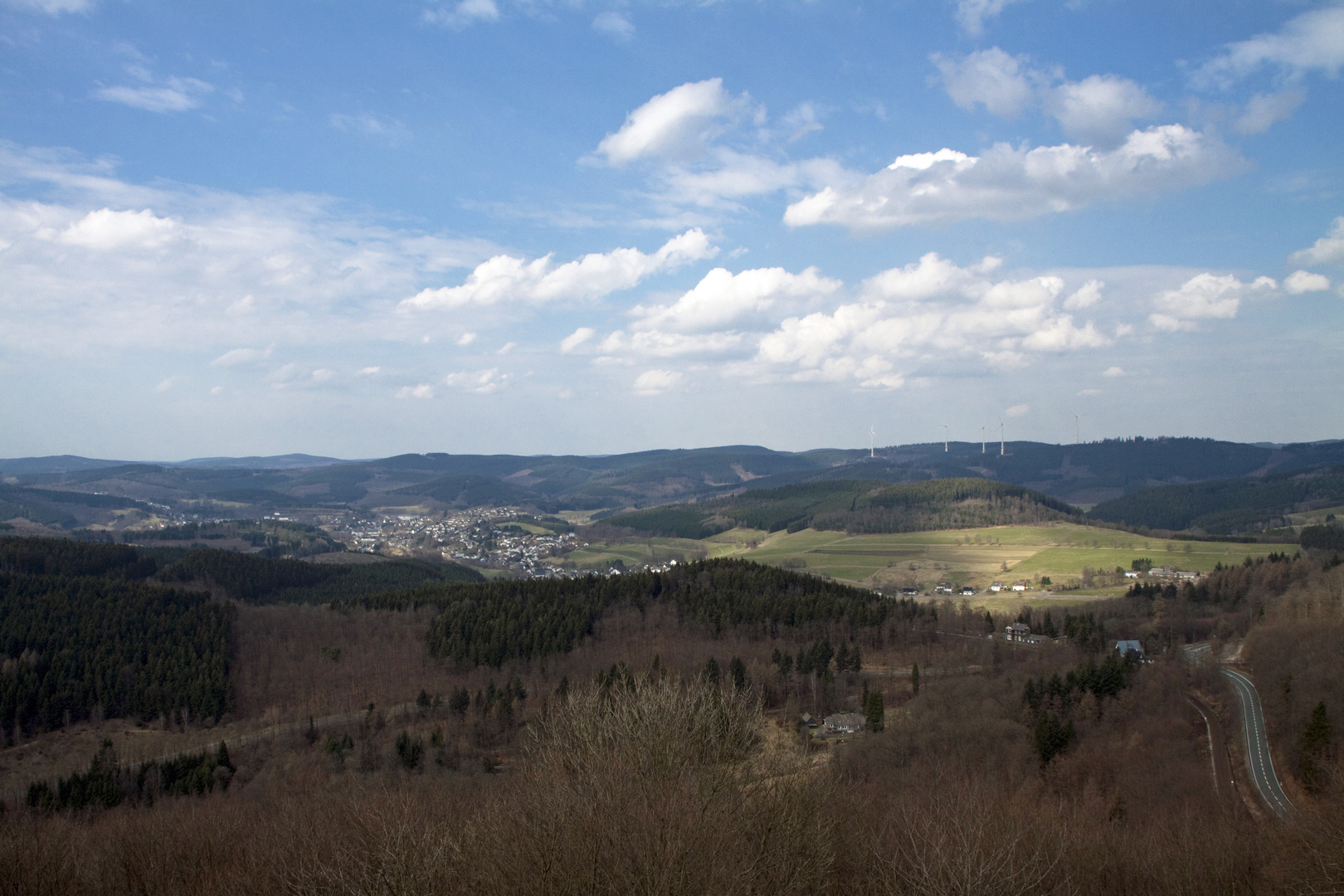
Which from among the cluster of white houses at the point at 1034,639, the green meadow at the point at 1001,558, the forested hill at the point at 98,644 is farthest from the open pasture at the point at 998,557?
the forested hill at the point at 98,644

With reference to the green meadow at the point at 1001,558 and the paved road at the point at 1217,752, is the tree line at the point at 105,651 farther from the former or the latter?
the green meadow at the point at 1001,558

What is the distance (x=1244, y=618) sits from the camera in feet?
311

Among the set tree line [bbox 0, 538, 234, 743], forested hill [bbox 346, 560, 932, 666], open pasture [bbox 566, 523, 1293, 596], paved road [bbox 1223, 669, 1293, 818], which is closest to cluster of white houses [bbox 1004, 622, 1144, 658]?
paved road [bbox 1223, 669, 1293, 818]

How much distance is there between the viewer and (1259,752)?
Result: 55.4 metres

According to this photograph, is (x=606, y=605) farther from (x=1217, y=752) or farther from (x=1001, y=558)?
(x=1001, y=558)

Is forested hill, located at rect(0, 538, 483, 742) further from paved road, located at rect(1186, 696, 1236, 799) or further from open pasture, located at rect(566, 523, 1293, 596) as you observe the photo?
open pasture, located at rect(566, 523, 1293, 596)

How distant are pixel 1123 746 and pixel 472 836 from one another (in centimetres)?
5190

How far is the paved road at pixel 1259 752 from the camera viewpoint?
4778 centimetres

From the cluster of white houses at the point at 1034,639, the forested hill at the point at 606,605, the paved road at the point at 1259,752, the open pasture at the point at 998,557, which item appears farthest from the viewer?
the open pasture at the point at 998,557

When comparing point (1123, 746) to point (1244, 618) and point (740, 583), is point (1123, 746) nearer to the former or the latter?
point (1244, 618)

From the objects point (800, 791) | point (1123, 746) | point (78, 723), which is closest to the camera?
point (800, 791)

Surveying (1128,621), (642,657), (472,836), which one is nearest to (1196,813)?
(472,836)

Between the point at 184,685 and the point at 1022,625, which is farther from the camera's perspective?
the point at 1022,625

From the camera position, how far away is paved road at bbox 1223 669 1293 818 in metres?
47.8
